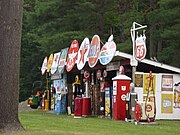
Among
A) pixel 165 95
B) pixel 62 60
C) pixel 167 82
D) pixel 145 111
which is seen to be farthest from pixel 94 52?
pixel 62 60

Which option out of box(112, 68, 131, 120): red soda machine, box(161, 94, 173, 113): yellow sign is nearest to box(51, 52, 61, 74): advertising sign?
box(161, 94, 173, 113): yellow sign

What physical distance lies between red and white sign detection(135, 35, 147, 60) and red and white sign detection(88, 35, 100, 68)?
3.56m

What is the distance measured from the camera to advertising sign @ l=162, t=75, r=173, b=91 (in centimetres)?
2391

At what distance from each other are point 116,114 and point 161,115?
3.46 meters

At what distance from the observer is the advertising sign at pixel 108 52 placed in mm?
21422

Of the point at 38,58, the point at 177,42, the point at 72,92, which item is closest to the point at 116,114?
the point at 72,92

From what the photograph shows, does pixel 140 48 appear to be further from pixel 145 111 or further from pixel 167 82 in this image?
pixel 167 82

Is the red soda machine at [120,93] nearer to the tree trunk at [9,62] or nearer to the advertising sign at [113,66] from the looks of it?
the advertising sign at [113,66]

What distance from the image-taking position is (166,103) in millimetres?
24016

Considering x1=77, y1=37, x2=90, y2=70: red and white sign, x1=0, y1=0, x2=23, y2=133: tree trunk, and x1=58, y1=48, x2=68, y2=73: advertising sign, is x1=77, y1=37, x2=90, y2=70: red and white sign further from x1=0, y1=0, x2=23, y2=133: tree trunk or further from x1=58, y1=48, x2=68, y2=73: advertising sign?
x1=0, y1=0, x2=23, y2=133: tree trunk

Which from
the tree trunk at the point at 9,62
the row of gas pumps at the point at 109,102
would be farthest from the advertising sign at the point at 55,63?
the tree trunk at the point at 9,62

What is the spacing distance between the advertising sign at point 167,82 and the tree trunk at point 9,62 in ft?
41.1

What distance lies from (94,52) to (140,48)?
14.1 ft

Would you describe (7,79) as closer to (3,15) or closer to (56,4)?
(3,15)
